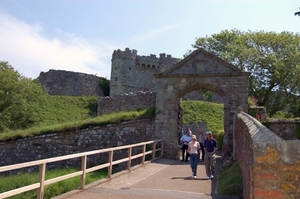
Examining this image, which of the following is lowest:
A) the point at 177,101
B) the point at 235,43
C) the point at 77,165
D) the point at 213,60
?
the point at 77,165

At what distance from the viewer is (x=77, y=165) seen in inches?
758

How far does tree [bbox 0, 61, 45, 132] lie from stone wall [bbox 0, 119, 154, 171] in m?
6.49

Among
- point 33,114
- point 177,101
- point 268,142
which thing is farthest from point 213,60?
point 33,114

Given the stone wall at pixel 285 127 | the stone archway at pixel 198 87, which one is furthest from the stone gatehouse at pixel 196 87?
the stone wall at pixel 285 127

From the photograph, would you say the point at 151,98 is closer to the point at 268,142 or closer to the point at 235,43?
the point at 235,43

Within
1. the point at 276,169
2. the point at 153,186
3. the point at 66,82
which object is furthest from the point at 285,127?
the point at 66,82

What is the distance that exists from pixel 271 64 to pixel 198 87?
16140mm

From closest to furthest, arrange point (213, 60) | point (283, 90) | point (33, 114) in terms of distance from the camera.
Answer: point (213, 60) < point (33, 114) < point (283, 90)

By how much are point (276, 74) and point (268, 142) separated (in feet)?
93.2

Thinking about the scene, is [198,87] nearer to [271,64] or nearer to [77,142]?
[77,142]

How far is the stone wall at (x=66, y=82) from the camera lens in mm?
43812

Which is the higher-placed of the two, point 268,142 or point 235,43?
point 235,43

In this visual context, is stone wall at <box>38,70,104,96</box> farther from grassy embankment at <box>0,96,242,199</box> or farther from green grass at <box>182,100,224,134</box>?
green grass at <box>182,100,224,134</box>

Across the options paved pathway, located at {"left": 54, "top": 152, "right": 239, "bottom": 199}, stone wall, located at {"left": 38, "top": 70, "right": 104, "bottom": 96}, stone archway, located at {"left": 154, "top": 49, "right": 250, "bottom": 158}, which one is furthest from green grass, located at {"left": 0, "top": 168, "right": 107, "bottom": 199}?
stone wall, located at {"left": 38, "top": 70, "right": 104, "bottom": 96}
